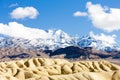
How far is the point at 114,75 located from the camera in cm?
5709

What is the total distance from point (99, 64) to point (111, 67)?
608 centimetres

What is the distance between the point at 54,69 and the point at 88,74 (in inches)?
3270

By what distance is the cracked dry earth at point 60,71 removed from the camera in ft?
181

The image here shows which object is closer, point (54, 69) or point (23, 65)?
point (54, 69)

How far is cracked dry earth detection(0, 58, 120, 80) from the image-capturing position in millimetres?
55094

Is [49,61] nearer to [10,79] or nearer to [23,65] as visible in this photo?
[23,65]

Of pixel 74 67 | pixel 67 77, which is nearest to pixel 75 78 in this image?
pixel 67 77

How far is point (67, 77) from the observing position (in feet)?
179

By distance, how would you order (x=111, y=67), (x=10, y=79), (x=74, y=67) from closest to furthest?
(x=10, y=79)
(x=74, y=67)
(x=111, y=67)

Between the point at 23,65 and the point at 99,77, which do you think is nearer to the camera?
the point at 99,77

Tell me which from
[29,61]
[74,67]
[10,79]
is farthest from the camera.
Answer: [29,61]

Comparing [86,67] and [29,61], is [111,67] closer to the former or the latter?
[86,67]

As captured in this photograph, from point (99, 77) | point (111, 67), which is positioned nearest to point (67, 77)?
point (99, 77)

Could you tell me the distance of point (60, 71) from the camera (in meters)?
136
